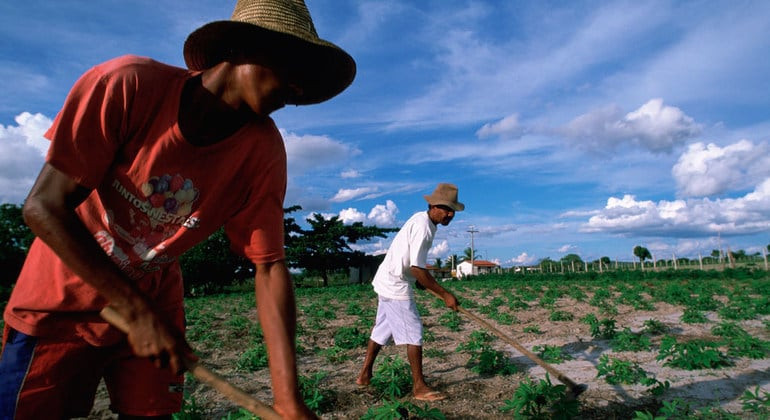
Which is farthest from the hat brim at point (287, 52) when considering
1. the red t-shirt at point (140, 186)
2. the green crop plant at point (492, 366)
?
the green crop plant at point (492, 366)

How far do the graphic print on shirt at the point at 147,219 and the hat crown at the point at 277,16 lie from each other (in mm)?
614

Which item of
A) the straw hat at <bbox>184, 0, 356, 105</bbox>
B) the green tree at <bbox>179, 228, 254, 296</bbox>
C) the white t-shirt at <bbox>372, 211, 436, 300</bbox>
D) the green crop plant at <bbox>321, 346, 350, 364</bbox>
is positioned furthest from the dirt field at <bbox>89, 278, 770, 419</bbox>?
the green tree at <bbox>179, 228, 254, 296</bbox>

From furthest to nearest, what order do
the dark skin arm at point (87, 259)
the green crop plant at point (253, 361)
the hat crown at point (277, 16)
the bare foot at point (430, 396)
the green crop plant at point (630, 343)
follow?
the green crop plant at point (630, 343) < the green crop plant at point (253, 361) < the bare foot at point (430, 396) < the hat crown at point (277, 16) < the dark skin arm at point (87, 259)

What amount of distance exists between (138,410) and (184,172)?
3.13 feet

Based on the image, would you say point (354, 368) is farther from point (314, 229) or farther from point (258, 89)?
point (314, 229)

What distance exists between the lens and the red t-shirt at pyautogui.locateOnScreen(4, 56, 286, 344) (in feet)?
4.49

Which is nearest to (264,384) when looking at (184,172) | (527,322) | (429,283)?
(429,283)

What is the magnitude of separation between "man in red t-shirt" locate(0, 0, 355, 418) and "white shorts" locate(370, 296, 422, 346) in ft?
8.72

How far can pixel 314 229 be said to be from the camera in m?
33.3

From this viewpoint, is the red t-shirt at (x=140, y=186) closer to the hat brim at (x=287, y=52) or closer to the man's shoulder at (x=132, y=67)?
the man's shoulder at (x=132, y=67)

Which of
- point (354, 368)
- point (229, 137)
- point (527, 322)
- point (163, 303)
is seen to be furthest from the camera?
point (527, 322)

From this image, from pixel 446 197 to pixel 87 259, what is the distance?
3.49m

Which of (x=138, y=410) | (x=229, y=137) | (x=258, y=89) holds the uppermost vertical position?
(x=258, y=89)

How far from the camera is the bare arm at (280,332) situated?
157 cm
